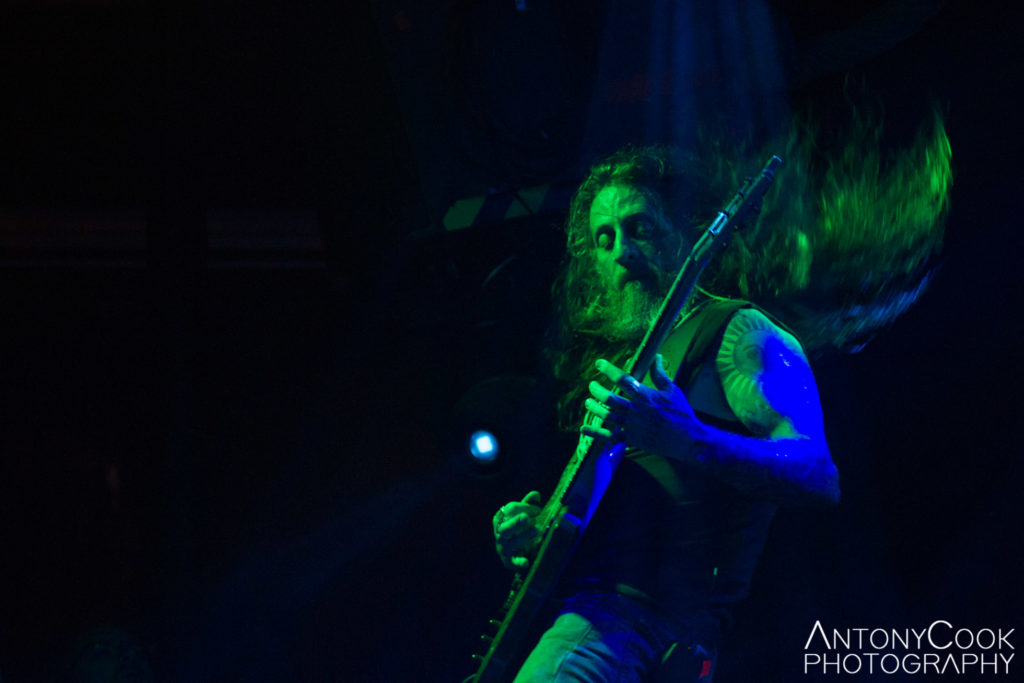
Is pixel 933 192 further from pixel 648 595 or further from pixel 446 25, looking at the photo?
pixel 446 25

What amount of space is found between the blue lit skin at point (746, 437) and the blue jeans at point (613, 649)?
40 centimetres

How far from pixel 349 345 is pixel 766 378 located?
7.75 ft

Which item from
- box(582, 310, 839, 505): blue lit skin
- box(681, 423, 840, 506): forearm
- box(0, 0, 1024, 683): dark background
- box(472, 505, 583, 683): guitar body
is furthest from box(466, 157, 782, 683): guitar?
box(0, 0, 1024, 683): dark background

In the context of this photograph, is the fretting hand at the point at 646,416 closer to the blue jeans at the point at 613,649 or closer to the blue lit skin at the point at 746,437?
the blue lit skin at the point at 746,437

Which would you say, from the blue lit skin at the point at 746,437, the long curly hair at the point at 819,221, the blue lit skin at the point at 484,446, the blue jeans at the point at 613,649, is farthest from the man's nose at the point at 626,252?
the blue lit skin at the point at 484,446

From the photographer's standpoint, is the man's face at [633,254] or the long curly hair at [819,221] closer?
the man's face at [633,254]

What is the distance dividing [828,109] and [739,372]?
1.33 metres

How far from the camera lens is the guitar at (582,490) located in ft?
5.77

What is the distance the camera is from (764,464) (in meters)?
1.54

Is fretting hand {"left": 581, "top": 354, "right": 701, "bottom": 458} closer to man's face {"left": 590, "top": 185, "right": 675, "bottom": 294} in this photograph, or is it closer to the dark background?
man's face {"left": 590, "top": 185, "right": 675, "bottom": 294}

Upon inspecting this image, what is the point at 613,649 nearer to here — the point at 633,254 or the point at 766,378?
the point at 766,378

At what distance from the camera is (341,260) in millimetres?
3400

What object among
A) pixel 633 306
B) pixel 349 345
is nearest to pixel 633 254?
pixel 633 306

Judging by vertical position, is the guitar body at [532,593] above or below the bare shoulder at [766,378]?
below
